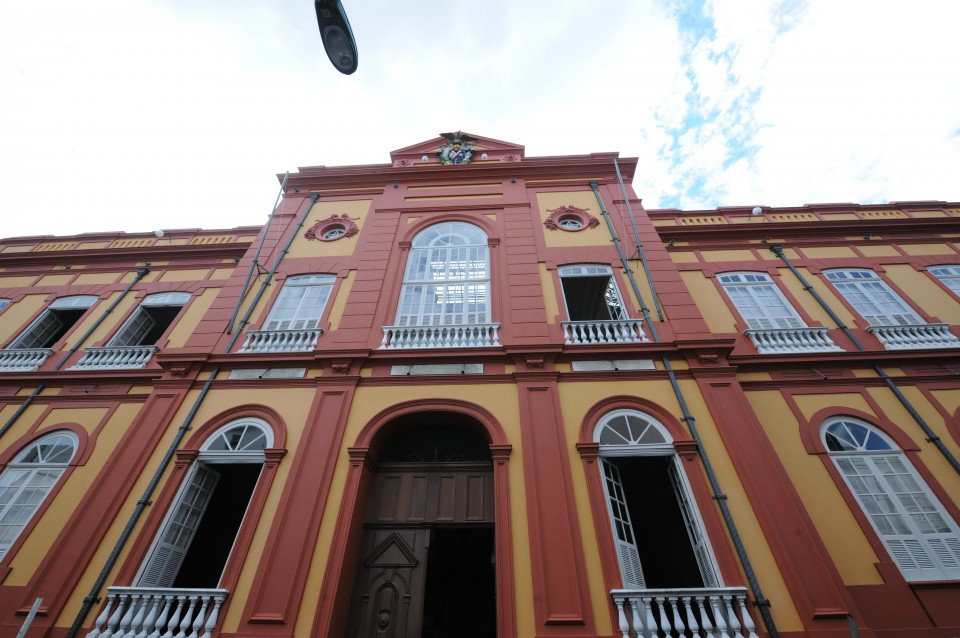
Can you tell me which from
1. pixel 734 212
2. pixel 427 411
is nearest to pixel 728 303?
pixel 734 212

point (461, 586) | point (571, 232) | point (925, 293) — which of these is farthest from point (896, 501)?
point (571, 232)

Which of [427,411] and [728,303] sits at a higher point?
[728,303]

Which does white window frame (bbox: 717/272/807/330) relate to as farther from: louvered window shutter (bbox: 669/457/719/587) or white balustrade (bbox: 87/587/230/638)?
white balustrade (bbox: 87/587/230/638)

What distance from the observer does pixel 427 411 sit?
26.6 ft

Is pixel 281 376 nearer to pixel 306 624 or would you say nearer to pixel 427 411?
pixel 427 411

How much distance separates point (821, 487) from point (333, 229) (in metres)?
12.3

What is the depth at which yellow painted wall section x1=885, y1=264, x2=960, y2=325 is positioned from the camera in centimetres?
1028

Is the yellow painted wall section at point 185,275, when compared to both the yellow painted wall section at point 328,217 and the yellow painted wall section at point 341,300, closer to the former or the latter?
the yellow painted wall section at point 328,217

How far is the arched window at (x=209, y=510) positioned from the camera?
23.4ft

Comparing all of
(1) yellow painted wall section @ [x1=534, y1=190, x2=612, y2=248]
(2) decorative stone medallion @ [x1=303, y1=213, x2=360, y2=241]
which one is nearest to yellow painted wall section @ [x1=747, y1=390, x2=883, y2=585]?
(1) yellow painted wall section @ [x1=534, y1=190, x2=612, y2=248]

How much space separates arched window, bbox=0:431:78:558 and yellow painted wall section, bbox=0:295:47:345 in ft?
15.0

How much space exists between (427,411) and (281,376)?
10.2ft

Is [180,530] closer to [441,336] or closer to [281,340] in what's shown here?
[281,340]

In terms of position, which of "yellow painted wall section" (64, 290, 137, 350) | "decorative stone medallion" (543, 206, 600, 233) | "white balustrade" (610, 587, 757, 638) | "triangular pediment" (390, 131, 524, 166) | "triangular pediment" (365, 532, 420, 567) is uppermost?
"triangular pediment" (390, 131, 524, 166)
